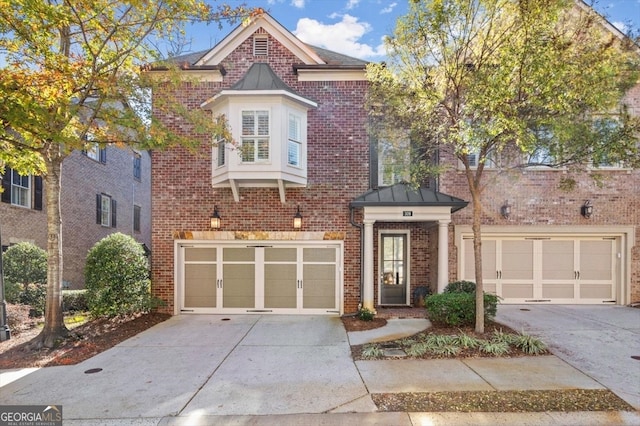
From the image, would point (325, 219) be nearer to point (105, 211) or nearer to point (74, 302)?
point (74, 302)

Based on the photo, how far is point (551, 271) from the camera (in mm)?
10305

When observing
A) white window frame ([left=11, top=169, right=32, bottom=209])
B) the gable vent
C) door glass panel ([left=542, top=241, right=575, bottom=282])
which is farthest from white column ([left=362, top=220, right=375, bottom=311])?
white window frame ([left=11, top=169, right=32, bottom=209])

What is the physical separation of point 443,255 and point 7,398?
8.88 m

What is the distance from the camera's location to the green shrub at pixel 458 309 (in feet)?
24.3

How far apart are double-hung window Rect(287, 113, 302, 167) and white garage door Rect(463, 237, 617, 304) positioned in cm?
570

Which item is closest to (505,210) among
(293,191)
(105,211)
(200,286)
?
(293,191)

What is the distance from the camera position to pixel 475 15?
6434 millimetres

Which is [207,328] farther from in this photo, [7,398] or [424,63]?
[424,63]

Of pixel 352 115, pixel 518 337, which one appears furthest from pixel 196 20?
pixel 518 337

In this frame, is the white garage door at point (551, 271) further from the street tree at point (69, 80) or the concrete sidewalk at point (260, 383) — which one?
the street tree at point (69, 80)

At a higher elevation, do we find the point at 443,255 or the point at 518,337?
the point at 443,255

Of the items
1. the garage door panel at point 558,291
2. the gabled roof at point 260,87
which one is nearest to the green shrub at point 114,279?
the gabled roof at point 260,87

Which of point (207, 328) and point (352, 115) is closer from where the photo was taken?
point (207, 328)

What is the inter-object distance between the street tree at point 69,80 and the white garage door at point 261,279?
339cm
